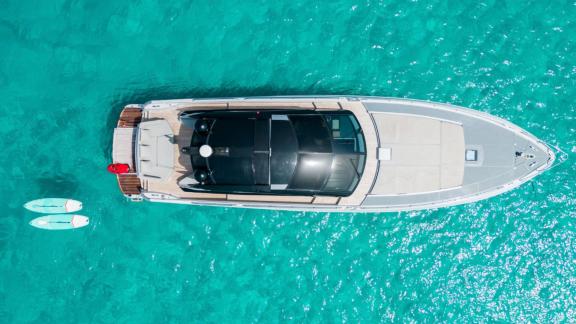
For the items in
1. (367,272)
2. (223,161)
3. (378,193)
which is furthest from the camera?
(367,272)

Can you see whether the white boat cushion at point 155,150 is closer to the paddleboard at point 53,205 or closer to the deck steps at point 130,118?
the deck steps at point 130,118

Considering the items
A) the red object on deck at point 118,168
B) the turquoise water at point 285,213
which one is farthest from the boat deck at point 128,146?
the turquoise water at point 285,213

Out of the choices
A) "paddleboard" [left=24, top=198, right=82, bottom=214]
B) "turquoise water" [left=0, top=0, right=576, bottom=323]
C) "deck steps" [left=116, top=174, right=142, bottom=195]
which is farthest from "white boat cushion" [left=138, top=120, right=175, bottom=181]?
"paddleboard" [left=24, top=198, right=82, bottom=214]

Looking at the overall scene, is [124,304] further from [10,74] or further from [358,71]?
[358,71]

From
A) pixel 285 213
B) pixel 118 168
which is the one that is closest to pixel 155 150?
pixel 118 168

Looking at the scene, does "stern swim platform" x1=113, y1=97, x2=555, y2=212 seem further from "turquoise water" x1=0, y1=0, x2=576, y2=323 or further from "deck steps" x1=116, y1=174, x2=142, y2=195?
"turquoise water" x1=0, y1=0, x2=576, y2=323

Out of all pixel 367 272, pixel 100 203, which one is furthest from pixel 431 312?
pixel 100 203
